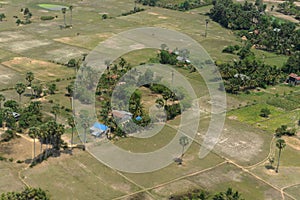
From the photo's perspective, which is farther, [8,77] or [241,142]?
[8,77]

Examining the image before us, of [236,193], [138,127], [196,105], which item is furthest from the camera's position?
[196,105]

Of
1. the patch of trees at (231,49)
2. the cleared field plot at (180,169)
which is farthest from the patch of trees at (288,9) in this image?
the cleared field plot at (180,169)

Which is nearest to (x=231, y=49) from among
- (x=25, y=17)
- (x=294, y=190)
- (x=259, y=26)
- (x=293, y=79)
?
(x=293, y=79)

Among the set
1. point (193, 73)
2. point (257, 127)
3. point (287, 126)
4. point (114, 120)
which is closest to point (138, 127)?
point (114, 120)

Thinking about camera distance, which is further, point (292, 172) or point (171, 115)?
point (171, 115)

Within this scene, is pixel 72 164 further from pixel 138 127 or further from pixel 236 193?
pixel 236 193

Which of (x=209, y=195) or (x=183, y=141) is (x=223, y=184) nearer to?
(x=209, y=195)
